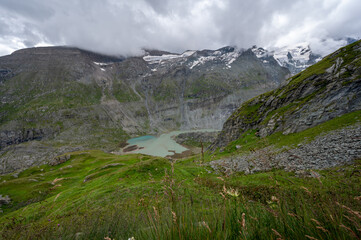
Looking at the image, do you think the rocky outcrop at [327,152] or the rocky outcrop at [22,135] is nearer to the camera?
the rocky outcrop at [327,152]

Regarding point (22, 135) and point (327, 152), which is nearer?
point (327, 152)

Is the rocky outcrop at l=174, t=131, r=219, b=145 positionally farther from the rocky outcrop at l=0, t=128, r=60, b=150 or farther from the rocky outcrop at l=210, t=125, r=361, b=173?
the rocky outcrop at l=0, t=128, r=60, b=150

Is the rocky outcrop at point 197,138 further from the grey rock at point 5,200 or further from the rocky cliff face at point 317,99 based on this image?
the grey rock at point 5,200

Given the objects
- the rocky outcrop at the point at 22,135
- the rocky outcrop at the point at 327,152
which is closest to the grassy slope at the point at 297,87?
the rocky outcrop at the point at 327,152

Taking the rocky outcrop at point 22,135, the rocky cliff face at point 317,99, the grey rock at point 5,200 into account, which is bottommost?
the grey rock at point 5,200

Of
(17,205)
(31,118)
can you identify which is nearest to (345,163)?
(17,205)

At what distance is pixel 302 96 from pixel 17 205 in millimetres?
62176

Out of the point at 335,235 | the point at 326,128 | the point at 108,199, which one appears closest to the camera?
the point at 335,235

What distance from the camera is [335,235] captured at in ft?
6.32

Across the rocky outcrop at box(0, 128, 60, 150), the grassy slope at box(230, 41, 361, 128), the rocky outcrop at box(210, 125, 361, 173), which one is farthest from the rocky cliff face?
the rocky outcrop at box(0, 128, 60, 150)

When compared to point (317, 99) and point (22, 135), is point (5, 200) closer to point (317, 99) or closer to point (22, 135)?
point (317, 99)

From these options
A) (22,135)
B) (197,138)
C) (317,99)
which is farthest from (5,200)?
(22,135)

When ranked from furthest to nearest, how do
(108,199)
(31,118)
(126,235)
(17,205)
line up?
1. (31,118)
2. (17,205)
3. (108,199)
4. (126,235)

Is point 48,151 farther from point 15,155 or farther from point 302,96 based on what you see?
point 302,96
